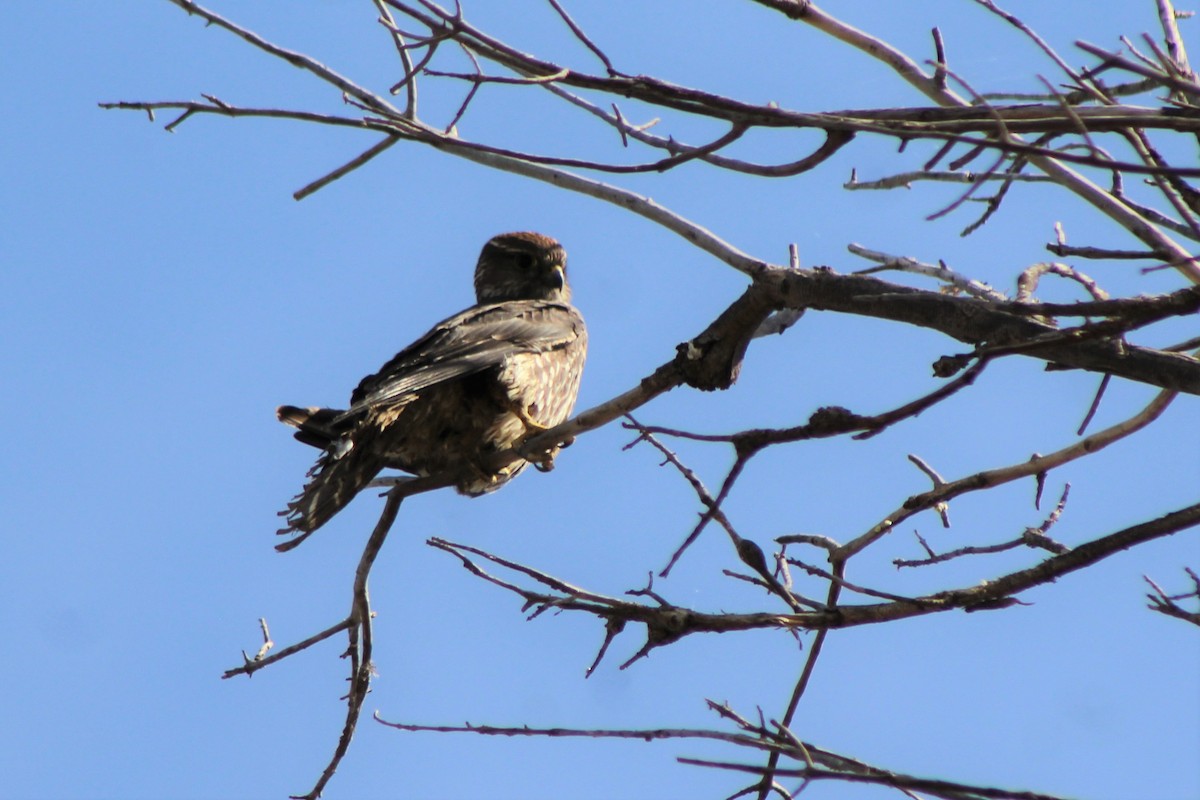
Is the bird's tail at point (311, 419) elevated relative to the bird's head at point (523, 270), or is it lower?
lower

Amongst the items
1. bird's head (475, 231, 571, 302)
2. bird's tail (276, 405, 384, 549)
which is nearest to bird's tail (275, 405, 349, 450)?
bird's tail (276, 405, 384, 549)

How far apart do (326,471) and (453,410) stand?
2.27ft

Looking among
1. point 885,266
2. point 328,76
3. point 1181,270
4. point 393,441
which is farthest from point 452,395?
point 1181,270

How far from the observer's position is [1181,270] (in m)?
3.29

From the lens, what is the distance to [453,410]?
5516 millimetres

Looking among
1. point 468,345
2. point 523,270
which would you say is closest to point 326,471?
point 468,345

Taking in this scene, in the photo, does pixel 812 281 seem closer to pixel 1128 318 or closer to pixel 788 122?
pixel 788 122

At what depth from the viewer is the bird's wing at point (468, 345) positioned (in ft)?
17.2

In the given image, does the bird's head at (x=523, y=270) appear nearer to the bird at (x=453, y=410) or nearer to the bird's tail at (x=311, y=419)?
the bird at (x=453, y=410)

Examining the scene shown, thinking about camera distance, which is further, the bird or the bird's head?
the bird's head

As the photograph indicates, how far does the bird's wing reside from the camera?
17.2ft

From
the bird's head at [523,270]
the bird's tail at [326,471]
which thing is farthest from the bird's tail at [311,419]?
the bird's head at [523,270]

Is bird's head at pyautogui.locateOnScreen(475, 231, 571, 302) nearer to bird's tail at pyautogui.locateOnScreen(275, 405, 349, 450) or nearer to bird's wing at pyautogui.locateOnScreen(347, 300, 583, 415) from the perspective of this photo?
bird's wing at pyautogui.locateOnScreen(347, 300, 583, 415)

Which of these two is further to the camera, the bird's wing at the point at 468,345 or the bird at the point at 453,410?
the bird's wing at the point at 468,345
